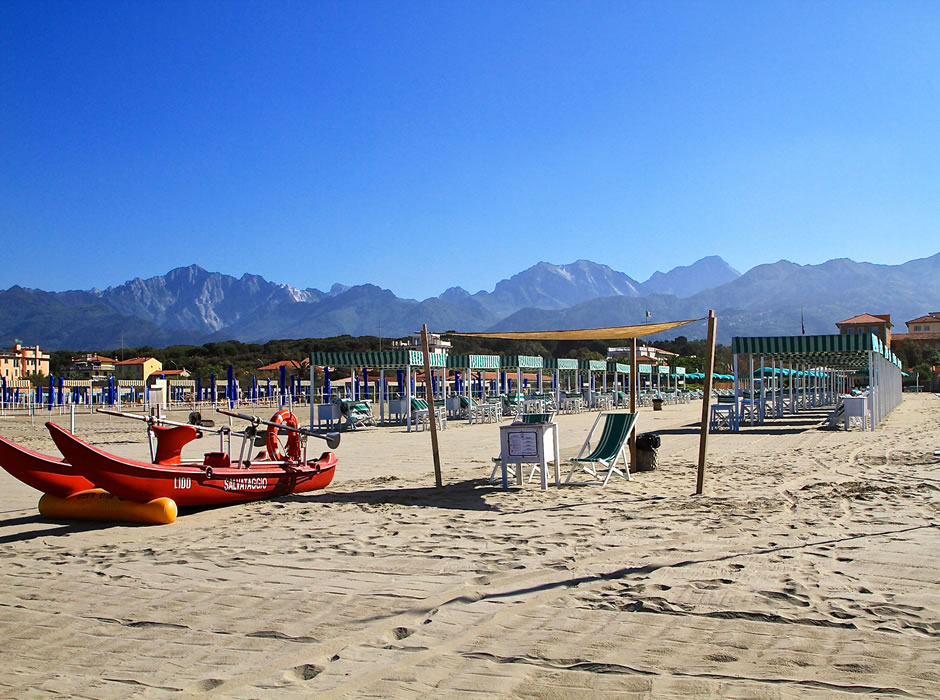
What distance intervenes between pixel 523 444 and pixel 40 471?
463cm

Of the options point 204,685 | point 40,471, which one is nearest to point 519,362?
point 40,471

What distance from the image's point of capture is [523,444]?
342 inches

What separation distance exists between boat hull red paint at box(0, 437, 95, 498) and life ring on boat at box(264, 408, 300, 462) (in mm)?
2107

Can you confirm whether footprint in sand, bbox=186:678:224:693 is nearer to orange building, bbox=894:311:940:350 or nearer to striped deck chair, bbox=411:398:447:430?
striped deck chair, bbox=411:398:447:430

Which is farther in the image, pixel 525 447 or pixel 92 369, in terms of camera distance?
pixel 92 369

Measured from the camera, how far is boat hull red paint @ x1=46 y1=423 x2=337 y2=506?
6969mm

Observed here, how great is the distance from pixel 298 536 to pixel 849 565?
155 inches

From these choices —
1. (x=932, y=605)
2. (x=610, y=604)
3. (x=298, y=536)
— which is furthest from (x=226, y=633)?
(x=932, y=605)

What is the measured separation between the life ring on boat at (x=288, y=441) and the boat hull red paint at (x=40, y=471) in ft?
6.91

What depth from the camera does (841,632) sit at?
12.1 feet

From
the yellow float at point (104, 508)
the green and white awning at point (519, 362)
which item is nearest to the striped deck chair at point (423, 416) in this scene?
the green and white awning at point (519, 362)

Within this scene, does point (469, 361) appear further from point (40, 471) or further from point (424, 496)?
point (40, 471)

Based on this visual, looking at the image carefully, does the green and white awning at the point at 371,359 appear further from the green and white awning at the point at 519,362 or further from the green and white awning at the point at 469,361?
the green and white awning at the point at 519,362

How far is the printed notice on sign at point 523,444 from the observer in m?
8.63
